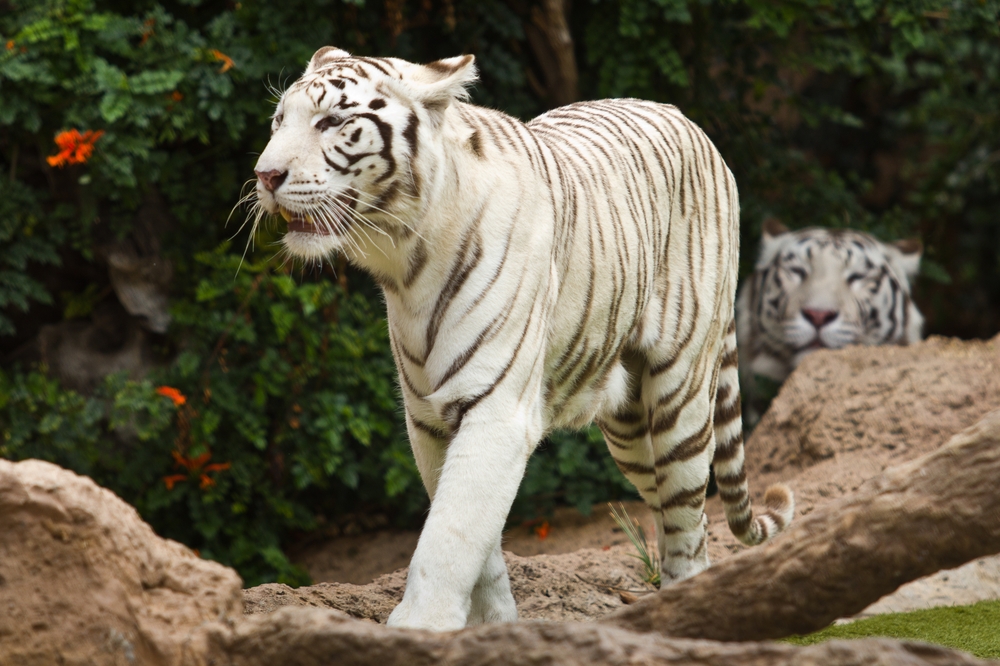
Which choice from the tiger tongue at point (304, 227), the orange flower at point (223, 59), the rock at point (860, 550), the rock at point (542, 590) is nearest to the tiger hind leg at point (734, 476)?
the rock at point (542, 590)

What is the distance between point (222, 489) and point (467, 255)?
2902mm

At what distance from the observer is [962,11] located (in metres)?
5.61

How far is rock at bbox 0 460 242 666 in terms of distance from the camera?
1984mm

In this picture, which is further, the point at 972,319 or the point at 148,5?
the point at 972,319

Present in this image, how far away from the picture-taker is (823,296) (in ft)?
19.2

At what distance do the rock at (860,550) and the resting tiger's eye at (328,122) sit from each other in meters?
1.38

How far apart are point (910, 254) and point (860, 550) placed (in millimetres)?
4682

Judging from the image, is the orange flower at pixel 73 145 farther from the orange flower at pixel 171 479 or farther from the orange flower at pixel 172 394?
the orange flower at pixel 171 479

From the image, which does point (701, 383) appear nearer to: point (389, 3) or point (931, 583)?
point (931, 583)

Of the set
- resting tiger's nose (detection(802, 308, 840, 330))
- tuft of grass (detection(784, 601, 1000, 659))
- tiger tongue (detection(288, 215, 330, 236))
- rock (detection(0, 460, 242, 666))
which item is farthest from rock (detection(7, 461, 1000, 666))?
resting tiger's nose (detection(802, 308, 840, 330))

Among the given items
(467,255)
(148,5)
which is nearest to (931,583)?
(467,255)

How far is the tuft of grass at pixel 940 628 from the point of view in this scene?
2.88 m

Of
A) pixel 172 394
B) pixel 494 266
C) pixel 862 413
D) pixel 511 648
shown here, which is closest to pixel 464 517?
pixel 511 648

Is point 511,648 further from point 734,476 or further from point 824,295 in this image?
point 824,295
